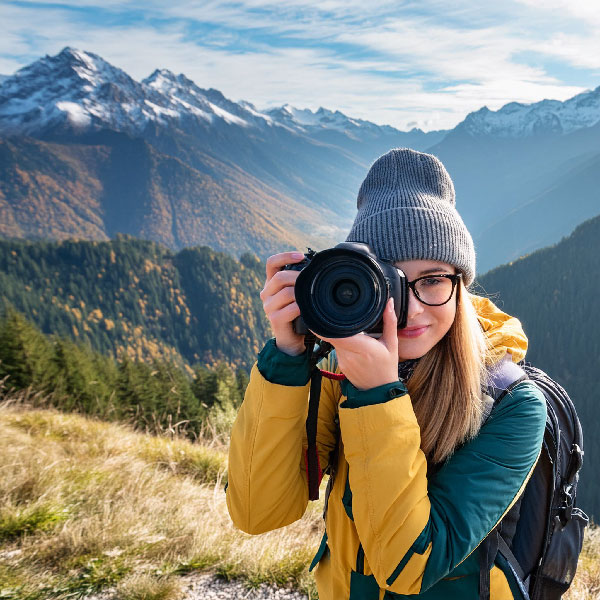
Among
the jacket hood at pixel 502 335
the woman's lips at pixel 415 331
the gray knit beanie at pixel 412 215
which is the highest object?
the gray knit beanie at pixel 412 215

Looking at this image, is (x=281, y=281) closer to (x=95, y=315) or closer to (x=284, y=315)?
(x=284, y=315)

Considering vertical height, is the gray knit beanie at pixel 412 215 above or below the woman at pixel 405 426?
above

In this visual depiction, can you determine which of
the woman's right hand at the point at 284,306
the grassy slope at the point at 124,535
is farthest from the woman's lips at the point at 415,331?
the grassy slope at the point at 124,535

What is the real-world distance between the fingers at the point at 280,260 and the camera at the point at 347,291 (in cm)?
12

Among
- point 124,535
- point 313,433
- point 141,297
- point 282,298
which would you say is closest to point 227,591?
point 124,535

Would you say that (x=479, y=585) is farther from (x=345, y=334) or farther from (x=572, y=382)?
(x=572, y=382)

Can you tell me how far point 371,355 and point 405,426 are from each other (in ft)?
0.72

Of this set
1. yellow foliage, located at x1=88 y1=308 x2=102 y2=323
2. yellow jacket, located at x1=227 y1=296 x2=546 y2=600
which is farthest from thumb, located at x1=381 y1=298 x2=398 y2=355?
yellow foliage, located at x1=88 y1=308 x2=102 y2=323

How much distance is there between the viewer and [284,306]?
1.52m

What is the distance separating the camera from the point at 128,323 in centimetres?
12512

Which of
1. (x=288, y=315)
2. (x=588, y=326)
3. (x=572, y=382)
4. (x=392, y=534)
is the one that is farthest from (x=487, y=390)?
(x=588, y=326)

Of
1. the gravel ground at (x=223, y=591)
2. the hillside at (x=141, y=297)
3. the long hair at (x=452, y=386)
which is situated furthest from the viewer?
the hillside at (x=141, y=297)

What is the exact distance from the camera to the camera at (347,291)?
131 centimetres

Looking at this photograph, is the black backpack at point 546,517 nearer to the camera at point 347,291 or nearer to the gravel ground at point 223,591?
the camera at point 347,291
